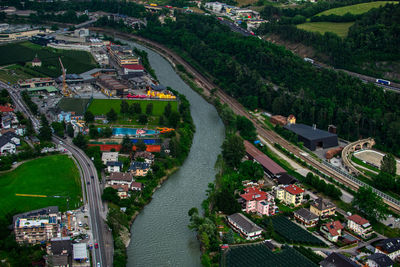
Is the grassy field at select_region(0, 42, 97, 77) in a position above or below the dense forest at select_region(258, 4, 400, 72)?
below

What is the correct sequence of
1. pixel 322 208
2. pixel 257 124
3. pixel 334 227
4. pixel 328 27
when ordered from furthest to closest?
pixel 328 27, pixel 257 124, pixel 322 208, pixel 334 227

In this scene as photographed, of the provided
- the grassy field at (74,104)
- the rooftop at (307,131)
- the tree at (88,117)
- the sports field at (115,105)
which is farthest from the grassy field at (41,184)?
the rooftop at (307,131)

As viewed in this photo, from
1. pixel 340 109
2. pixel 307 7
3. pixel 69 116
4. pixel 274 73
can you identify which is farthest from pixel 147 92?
pixel 307 7

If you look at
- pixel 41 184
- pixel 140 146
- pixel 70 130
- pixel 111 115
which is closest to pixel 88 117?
pixel 111 115

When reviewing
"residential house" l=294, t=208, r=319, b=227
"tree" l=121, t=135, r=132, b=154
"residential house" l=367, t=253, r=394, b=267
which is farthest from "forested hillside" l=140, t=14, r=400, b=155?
"residential house" l=367, t=253, r=394, b=267

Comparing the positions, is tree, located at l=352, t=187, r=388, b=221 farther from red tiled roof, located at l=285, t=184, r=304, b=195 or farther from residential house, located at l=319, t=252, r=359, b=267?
residential house, located at l=319, t=252, r=359, b=267

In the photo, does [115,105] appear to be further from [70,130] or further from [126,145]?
[126,145]
